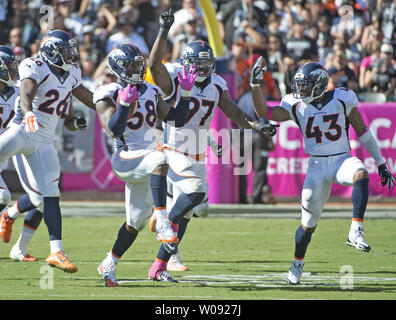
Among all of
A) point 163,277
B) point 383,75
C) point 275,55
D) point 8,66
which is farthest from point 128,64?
point 275,55

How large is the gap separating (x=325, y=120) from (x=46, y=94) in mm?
2468

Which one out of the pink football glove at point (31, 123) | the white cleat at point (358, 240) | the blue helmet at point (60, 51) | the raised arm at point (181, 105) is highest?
the blue helmet at point (60, 51)

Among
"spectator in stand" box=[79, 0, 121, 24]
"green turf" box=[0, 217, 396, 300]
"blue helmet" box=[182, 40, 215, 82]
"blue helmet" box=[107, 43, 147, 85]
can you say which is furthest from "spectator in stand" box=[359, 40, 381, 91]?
"blue helmet" box=[107, 43, 147, 85]

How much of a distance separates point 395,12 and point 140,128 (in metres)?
9.54

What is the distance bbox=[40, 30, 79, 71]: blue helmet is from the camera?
774 cm

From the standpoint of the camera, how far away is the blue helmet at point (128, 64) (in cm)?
724

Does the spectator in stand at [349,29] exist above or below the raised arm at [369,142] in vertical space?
above

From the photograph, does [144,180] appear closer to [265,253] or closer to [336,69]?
[265,253]

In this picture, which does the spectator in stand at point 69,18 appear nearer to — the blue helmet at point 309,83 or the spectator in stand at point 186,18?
the spectator in stand at point 186,18

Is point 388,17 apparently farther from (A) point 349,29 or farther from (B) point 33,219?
(B) point 33,219

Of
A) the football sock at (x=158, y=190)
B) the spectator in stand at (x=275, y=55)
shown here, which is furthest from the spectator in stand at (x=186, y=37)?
the football sock at (x=158, y=190)

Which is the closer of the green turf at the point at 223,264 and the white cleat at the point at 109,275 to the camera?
the green turf at the point at 223,264

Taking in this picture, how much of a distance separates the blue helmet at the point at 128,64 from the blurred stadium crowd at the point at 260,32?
7245 millimetres
